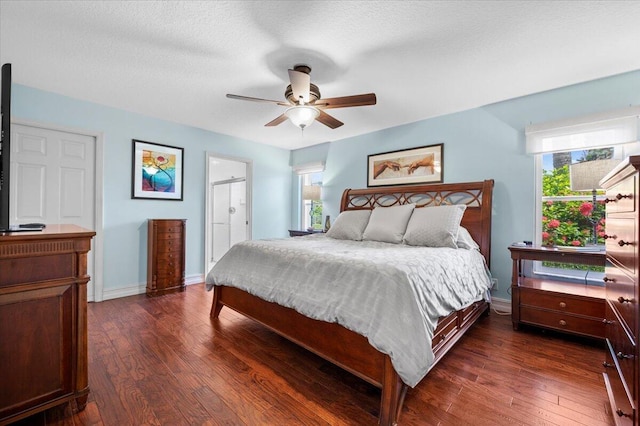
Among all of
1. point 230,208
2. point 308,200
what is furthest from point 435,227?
point 230,208

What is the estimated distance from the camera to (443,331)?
6.23ft

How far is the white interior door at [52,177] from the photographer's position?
117 inches

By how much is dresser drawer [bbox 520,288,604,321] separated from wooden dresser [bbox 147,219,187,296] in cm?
401

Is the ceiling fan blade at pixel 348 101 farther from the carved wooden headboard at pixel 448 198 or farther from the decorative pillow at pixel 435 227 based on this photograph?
the carved wooden headboard at pixel 448 198

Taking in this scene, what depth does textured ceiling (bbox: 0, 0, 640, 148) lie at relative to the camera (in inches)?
72.0

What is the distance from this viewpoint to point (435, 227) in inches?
109

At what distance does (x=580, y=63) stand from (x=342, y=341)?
3000 millimetres

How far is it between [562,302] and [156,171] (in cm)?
477

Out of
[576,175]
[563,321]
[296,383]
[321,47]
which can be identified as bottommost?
[296,383]

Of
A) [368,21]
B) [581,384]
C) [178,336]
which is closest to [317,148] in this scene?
[368,21]

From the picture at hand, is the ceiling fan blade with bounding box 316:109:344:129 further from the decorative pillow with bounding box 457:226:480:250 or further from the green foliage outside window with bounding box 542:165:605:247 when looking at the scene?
the green foliage outside window with bounding box 542:165:605:247

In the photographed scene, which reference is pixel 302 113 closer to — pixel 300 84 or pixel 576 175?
pixel 300 84

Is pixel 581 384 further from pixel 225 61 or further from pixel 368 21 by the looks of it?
pixel 225 61

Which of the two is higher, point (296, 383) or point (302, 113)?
point (302, 113)
